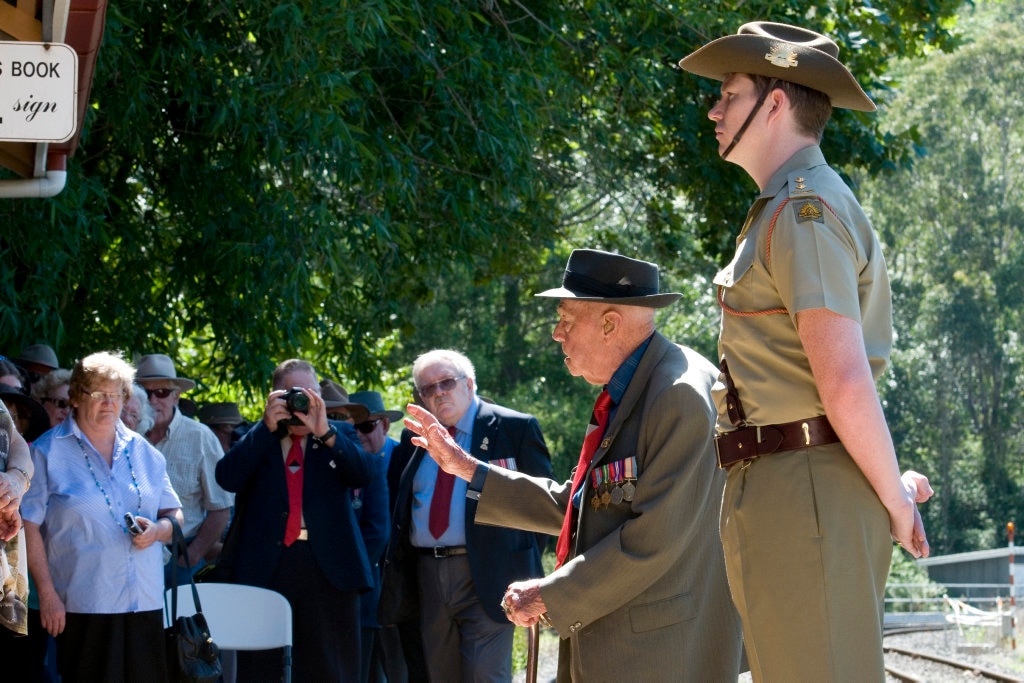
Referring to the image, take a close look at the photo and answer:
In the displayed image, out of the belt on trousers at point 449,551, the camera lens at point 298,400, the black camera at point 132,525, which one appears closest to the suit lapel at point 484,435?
the belt on trousers at point 449,551

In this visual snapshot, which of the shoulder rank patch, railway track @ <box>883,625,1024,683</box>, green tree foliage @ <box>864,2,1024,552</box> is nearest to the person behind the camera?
the shoulder rank patch

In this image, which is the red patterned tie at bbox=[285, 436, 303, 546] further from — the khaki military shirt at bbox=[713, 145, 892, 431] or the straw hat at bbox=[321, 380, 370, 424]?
the khaki military shirt at bbox=[713, 145, 892, 431]

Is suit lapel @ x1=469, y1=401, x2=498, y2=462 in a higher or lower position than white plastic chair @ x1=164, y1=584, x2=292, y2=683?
higher

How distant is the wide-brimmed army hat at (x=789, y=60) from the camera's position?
11.5ft

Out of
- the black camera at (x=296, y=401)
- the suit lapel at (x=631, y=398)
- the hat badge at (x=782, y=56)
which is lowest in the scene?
the suit lapel at (x=631, y=398)

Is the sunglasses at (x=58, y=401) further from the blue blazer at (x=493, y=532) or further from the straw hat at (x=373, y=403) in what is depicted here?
the straw hat at (x=373, y=403)

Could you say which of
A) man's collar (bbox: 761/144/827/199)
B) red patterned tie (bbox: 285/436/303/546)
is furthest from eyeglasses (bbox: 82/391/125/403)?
man's collar (bbox: 761/144/827/199)

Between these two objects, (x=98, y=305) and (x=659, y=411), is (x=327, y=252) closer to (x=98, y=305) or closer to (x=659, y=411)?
(x=98, y=305)

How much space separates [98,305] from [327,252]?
1788 millimetres

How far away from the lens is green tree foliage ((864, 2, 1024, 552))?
49000mm

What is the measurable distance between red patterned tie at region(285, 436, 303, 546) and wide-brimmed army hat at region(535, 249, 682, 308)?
143 inches

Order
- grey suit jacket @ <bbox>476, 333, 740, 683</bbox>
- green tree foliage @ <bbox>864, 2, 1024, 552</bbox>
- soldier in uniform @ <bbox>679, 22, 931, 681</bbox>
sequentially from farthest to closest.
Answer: green tree foliage @ <bbox>864, 2, 1024, 552</bbox>
grey suit jacket @ <bbox>476, 333, 740, 683</bbox>
soldier in uniform @ <bbox>679, 22, 931, 681</bbox>

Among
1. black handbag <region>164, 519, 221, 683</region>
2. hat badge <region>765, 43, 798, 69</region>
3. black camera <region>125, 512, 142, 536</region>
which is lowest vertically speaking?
black handbag <region>164, 519, 221, 683</region>

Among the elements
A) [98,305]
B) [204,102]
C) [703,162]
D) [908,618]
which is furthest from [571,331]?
[908,618]
